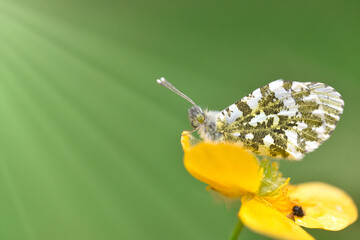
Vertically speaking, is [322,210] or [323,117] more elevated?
[323,117]

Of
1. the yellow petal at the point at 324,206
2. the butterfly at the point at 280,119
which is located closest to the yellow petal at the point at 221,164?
the butterfly at the point at 280,119

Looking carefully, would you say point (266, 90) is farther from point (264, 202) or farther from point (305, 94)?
point (264, 202)

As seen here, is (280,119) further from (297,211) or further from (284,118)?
(297,211)

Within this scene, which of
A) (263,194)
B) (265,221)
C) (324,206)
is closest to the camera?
(265,221)

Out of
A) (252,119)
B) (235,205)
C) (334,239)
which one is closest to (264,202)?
(235,205)

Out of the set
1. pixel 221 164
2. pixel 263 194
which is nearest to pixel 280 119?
pixel 263 194

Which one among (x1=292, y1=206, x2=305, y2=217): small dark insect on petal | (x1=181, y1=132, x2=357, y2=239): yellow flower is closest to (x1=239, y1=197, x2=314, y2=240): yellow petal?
(x1=181, y1=132, x2=357, y2=239): yellow flower
